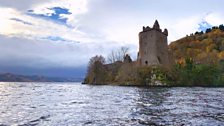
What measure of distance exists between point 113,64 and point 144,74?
32909 mm

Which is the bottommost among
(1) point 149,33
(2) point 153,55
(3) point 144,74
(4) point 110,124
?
(4) point 110,124

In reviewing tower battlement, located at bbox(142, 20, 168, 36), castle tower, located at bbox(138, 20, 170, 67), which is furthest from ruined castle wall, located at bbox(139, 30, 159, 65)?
tower battlement, located at bbox(142, 20, 168, 36)

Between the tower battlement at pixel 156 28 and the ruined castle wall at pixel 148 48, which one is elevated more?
the tower battlement at pixel 156 28

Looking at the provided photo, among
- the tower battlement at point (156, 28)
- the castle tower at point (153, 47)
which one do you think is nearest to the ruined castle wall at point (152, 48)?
the castle tower at point (153, 47)

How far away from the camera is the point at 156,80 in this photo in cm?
11406

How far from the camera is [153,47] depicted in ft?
412

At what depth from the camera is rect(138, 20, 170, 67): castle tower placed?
411 feet

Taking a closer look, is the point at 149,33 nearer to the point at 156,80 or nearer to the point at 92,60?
the point at 156,80

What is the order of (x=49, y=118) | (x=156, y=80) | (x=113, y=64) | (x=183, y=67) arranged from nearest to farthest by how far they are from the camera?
(x=49, y=118) < (x=156, y=80) < (x=183, y=67) < (x=113, y=64)

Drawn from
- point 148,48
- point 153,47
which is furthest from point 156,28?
point 148,48

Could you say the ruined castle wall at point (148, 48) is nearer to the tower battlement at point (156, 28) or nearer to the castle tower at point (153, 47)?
the castle tower at point (153, 47)

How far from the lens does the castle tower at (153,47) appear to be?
125 meters

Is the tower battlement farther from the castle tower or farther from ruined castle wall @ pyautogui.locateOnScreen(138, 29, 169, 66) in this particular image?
ruined castle wall @ pyautogui.locateOnScreen(138, 29, 169, 66)

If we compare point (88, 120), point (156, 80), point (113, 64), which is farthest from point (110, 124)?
point (113, 64)
